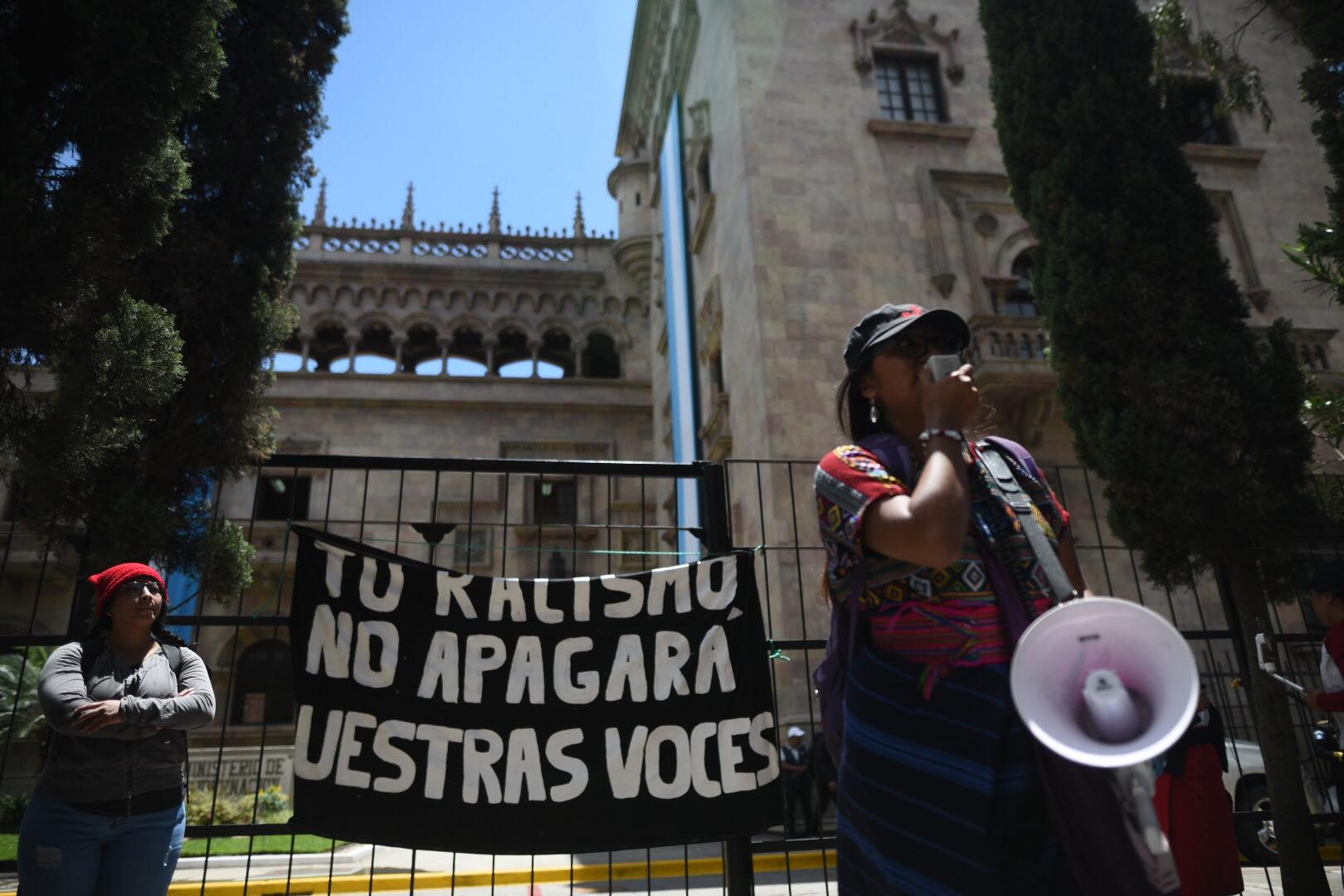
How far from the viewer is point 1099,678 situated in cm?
145

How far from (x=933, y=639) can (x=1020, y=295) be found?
14782 mm

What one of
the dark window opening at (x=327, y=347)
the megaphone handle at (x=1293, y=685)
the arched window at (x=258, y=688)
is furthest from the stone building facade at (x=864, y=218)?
the dark window opening at (x=327, y=347)

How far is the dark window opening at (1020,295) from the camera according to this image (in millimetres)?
14781

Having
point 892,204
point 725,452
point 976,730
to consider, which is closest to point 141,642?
point 976,730

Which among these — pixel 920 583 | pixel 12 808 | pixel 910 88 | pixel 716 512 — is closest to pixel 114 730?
pixel 716 512

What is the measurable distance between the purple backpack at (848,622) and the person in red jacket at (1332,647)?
3425 millimetres

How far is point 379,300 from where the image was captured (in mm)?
24844

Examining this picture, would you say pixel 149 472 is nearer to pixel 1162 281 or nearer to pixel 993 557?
pixel 993 557

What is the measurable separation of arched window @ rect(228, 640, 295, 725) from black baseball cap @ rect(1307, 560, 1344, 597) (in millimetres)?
19611

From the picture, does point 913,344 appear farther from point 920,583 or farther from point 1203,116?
point 1203,116

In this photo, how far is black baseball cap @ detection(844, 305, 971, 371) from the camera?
6.19 feet

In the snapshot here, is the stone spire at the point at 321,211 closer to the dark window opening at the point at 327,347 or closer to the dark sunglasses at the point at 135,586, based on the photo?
the dark window opening at the point at 327,347

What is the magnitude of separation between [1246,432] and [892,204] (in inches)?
368

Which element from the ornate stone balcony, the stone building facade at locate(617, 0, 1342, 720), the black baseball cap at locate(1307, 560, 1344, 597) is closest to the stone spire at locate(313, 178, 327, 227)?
A: the ornate stone balcony
